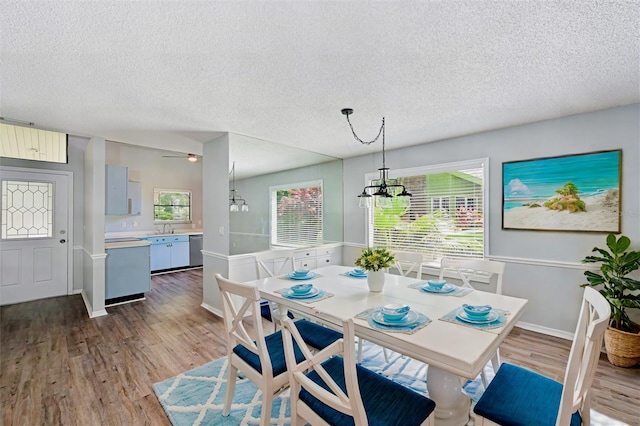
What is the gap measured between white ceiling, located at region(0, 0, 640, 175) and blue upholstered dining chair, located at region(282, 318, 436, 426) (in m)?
1.61

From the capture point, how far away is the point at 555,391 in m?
1.44

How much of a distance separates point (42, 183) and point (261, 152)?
348 centimetres

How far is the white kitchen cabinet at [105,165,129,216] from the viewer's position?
4730mm

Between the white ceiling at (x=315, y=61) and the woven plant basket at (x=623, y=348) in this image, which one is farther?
the woven plant basket at (x=623, y=348)

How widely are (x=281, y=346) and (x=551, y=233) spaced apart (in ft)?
10.3

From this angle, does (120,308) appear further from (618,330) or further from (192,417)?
(618,330)

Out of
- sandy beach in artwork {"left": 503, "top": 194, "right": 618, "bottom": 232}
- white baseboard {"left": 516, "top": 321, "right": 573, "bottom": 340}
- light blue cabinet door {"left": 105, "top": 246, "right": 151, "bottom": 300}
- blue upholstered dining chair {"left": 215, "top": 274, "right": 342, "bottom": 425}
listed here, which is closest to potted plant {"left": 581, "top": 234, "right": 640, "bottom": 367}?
sandy beach in artwork {"left": 503, "top": 194, "right": 618, "bottom": 232}

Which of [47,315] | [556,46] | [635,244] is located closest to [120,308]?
[47,315]

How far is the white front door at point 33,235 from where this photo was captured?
13.9ft

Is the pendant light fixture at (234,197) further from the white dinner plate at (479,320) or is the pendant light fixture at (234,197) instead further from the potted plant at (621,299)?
the potted plant at (621,299)

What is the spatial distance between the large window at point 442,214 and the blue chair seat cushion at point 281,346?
2.25 meters

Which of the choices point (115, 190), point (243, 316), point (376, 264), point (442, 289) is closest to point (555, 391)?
point (442, 289)

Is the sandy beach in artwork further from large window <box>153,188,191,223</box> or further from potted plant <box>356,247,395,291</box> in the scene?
large window <box>153,188,191,223</box>

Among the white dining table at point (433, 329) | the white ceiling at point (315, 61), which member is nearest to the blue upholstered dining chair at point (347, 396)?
the white dining table at point (433, 329)
